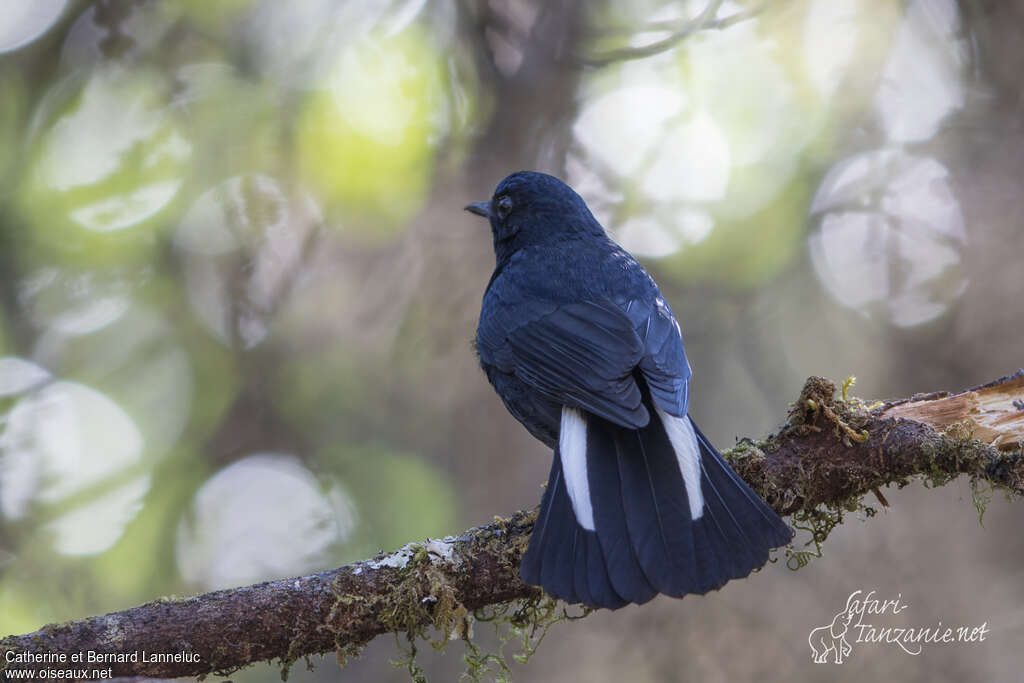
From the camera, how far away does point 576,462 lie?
2.79 m

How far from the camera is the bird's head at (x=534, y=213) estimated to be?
13.7 ft

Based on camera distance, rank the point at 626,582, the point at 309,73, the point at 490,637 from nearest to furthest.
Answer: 1. the point at 626,582
2. the point at 490,637
3. the point at 309,73

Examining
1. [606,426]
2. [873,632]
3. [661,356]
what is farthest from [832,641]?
[606,426]

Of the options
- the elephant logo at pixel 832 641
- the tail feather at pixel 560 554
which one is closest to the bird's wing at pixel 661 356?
the tail feather at pixel 560 554

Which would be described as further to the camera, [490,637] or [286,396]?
[286,396]

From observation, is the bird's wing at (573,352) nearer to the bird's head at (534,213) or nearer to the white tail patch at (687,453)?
the white tail patch at (687,453)

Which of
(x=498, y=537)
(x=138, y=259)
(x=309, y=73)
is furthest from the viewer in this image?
(x=309, y=73)

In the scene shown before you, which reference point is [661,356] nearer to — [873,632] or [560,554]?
[560,554]

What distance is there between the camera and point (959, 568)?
17.8 feet

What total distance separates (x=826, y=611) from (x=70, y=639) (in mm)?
4535

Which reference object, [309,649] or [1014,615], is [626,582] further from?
[1014,615]

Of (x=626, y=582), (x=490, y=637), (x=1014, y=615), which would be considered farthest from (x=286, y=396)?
(x=1014, y=615)

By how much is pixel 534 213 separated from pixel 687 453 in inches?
75.9

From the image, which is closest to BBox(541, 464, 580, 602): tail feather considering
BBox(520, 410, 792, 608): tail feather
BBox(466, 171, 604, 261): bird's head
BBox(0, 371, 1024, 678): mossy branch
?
BBox(520, 410, 792, 608): tail feather
